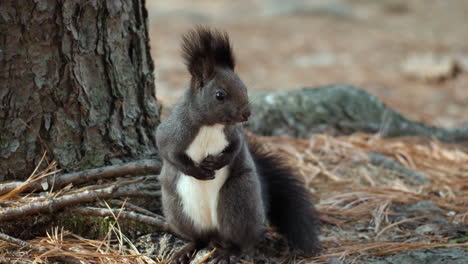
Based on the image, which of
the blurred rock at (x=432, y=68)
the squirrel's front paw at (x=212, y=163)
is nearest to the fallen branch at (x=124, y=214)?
the squirrel's front paw at (x=212, y=163)

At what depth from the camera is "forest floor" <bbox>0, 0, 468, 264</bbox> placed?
244 centimetres

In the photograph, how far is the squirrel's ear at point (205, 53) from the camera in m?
2.20

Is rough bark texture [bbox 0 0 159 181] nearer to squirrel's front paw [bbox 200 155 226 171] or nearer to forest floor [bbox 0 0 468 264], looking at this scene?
forest floor [bbox 0 0 468 264]

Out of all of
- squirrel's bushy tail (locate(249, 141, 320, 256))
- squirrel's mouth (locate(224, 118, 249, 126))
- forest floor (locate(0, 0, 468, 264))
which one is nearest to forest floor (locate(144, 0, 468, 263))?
forest floor (locate(0, 0, 468, 264))

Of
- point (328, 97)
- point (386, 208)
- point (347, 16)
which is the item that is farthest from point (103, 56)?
point (347, 16)

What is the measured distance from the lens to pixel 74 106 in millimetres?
2410

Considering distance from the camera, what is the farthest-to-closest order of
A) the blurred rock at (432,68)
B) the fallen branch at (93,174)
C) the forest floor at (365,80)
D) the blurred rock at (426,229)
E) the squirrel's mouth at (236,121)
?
the blurred rock at (432,68) < the forest floor at (365,80) < the blurred rock at (426,229) < the fallen branch at (93,174) < the squirrel's mouth at (236,121)

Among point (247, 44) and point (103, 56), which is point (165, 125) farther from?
point (247, 44)

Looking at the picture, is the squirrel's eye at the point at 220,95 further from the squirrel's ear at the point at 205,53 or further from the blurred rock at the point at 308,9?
the blurred rock at the point at 308,9

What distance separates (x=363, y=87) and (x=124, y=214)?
15.3 ft

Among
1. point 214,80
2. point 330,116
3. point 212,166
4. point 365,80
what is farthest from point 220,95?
point 365,80

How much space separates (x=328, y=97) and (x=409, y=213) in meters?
1.49

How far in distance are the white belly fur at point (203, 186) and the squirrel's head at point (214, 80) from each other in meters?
0.08

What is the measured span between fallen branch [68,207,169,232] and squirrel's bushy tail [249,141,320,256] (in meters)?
0.51
